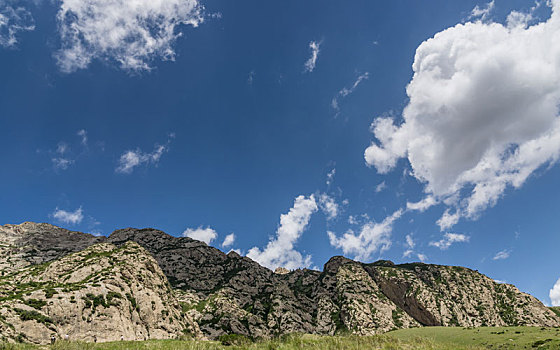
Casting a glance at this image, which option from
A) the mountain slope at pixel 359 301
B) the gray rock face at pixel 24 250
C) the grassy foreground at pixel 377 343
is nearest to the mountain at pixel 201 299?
the gray rock face at pixel 24 250

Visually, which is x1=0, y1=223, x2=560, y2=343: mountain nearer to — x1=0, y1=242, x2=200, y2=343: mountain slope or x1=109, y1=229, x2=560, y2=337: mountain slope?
x1=0, y1=242, x2=200, y2=343: mountain slope

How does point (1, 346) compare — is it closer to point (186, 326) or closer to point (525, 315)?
point (186, 326)

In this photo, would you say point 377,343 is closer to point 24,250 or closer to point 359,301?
point 359,301

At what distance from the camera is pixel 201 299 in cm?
15288

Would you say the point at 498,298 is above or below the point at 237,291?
below

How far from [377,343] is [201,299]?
159282 millimetres

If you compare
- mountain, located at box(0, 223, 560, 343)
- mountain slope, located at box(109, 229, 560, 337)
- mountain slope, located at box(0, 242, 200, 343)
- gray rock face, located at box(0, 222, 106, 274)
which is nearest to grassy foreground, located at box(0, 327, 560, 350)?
mountain slope, located at box(0, 242, 200, 343)

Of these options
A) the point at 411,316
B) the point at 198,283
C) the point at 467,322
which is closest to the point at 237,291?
the point at 198,283

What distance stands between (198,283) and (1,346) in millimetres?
174068

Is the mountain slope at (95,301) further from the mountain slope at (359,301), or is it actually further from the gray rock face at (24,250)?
the gray rock face at (24,250)

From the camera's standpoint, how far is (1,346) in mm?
15180

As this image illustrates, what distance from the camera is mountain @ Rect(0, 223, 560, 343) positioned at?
7100 centimetres

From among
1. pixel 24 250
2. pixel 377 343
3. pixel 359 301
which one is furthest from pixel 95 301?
pixel 24 250

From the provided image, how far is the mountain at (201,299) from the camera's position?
7100 cm
